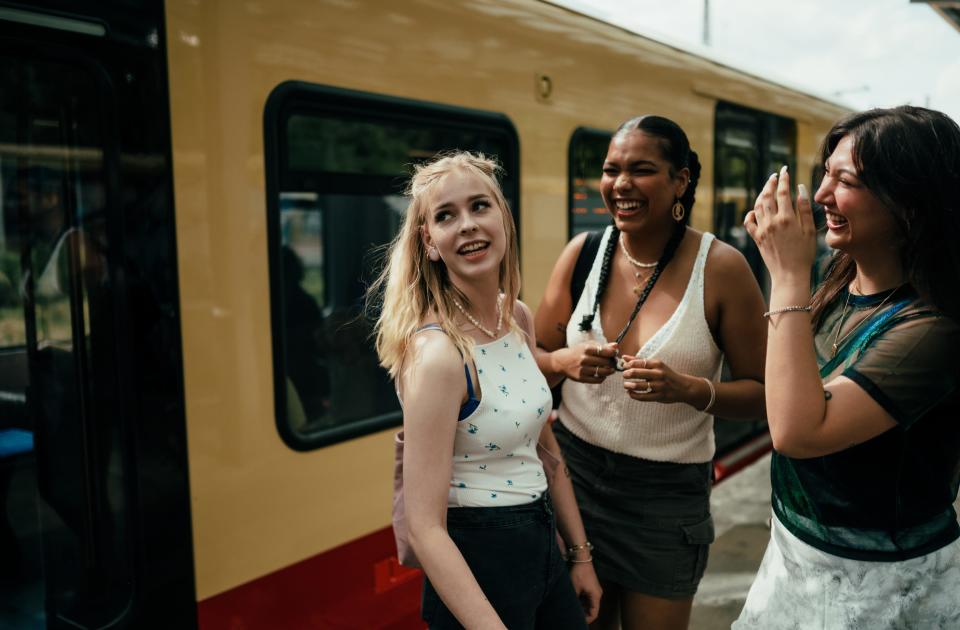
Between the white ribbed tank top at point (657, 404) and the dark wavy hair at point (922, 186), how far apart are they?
593mm

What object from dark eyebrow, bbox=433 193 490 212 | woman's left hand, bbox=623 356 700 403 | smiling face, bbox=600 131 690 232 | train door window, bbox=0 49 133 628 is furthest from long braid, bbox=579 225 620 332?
train door window, bbox=0 49 133 628

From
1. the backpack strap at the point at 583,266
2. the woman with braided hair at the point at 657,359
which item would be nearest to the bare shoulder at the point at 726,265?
the woman with braided hair at the point at 657,359

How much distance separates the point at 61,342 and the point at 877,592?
1.86 meters

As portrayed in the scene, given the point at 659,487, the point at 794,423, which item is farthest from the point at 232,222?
the point at 794,423

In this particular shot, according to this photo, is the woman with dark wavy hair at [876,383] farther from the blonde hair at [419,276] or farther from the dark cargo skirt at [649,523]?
the blonde hair at [419,276]

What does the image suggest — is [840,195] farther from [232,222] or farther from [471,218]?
[232,222]

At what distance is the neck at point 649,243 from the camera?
217 centimetres

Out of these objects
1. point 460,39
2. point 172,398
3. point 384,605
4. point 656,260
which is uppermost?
point 460,39

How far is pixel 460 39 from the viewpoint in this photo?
2.87 m

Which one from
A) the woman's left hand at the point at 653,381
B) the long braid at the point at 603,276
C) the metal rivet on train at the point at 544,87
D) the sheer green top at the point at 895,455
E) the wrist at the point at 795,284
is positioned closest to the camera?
the sheer green top at the point at 895,455

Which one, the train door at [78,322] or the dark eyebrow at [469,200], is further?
the train door at [78,322]

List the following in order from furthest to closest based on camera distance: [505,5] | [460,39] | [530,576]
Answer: [505,5]
[460,39]
[530,576]

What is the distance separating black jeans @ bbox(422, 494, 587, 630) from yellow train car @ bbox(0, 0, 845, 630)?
790mm

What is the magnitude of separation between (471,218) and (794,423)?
2.45ft
